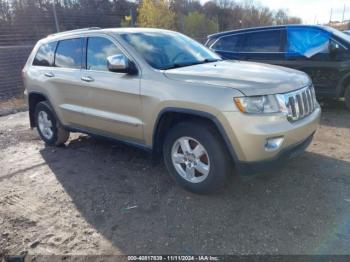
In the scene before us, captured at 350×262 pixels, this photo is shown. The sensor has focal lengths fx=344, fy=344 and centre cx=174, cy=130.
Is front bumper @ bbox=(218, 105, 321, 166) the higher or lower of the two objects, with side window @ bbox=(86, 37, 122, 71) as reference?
lower

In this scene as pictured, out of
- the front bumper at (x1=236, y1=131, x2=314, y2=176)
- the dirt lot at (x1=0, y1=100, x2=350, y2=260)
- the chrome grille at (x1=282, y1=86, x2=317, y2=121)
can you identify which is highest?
the chrome grille at (x1=282, y1=86, x2=317, y2=121)

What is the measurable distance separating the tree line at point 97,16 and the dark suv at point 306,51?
7.68 m

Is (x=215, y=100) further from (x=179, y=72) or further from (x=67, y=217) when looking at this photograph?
(x=67, y=217)

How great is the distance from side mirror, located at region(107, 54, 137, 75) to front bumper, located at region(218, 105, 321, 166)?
1.29 m

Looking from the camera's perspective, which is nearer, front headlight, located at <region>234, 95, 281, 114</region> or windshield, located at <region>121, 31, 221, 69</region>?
front headlight, located at <region>234, 95, 281, 114</region>

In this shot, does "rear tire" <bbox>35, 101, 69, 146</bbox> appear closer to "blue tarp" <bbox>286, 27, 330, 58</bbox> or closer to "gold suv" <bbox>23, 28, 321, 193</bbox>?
"gold suv" <bbox>23, 28, 321, 193</bbox>

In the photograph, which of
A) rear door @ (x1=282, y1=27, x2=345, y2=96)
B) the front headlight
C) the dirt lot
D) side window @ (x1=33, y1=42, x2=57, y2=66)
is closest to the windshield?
the front headlight

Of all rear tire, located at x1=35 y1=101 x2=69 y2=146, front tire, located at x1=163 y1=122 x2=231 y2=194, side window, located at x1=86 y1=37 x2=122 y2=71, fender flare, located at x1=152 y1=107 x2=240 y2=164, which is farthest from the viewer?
rear tire, located at x1=35 y1=101 x2=69 y2=146

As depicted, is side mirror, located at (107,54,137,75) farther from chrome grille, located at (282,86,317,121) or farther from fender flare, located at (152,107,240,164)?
chrome grille, located at (282,86,317,121)

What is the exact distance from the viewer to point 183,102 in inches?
137

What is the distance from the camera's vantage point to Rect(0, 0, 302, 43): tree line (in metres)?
13.5

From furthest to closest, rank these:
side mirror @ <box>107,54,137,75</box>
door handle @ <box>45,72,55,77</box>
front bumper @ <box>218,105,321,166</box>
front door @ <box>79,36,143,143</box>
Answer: door handle @ <box>45,72,55,77</box>, front door @ <box>79,36,143,143</box>, side mirror @ <box>107,54,137,75</box>, front bumper @ <box>218,105,321,166</box>

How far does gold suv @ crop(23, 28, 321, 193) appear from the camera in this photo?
3.22 m

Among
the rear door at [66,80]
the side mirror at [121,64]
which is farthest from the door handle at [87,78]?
the side mirror at [121,64]
